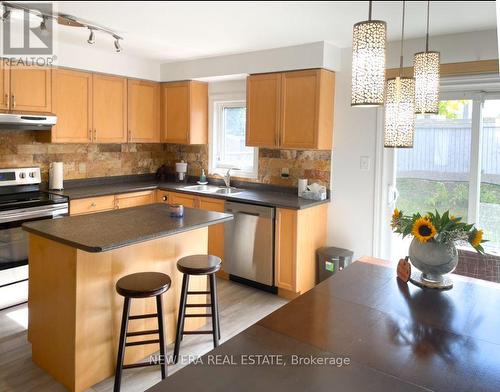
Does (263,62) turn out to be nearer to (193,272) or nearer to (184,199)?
(184,199)

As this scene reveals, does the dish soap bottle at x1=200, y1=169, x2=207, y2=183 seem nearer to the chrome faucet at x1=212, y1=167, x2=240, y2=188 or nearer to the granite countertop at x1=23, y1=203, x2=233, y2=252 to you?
the chrome faucet at x1=212, y1=167, x2=240, y2=188

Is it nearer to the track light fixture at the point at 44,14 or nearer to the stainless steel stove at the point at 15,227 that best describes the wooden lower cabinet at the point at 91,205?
the stainless steel stove at the point at 15,227

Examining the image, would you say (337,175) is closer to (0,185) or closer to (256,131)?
(256,131)

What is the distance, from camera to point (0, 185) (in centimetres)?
364

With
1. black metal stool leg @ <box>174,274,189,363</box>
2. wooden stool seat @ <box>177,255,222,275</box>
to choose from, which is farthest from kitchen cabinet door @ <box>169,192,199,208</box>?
black metal stool leg @ <box>174,274,189,363</box>

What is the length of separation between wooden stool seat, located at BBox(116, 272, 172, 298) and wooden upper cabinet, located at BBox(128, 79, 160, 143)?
255 cm

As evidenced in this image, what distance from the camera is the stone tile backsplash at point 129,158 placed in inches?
154

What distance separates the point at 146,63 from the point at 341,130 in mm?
2330

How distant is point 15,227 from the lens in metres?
3.33

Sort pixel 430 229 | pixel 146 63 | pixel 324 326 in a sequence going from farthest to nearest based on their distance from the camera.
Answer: pixel 146 63 < pixel 430 229 < pixel 324 326

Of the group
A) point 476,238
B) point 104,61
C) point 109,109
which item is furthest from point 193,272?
point 104,61

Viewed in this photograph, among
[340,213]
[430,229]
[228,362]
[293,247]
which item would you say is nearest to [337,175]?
[340,213]

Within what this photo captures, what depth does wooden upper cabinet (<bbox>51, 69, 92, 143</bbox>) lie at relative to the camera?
3.88 metres

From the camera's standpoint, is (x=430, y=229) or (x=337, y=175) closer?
(x=430, y=229)
